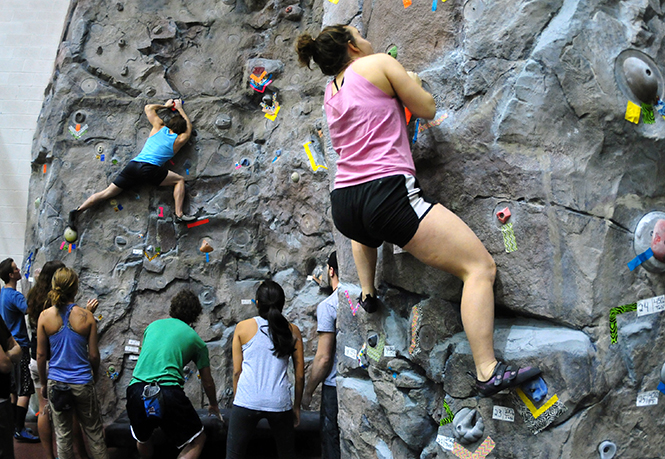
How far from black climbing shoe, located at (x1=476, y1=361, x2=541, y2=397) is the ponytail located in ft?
4.78

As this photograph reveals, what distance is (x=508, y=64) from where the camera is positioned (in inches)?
82.1

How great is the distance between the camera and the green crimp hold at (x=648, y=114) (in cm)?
200

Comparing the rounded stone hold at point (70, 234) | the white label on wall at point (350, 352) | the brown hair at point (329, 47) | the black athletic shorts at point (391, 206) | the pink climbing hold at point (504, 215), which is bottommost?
the rounded stone hold at point (70, 234)

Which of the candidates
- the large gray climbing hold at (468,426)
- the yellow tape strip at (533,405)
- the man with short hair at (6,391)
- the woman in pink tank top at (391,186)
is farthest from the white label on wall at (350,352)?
the man with short hair at (6,391)

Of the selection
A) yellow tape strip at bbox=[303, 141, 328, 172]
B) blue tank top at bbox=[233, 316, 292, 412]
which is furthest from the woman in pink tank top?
yellow tape strip at bbox=[303, 141, 328, 172]

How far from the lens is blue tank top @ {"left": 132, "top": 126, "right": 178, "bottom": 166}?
4.82m

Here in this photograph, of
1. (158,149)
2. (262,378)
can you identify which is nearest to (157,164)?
(158,149)

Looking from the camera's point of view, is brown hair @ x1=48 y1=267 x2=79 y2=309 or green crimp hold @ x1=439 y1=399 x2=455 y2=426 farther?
brown hair @ x1=48 y1=267 x2=79 y2=309

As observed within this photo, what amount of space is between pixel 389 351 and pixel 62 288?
2176 mm

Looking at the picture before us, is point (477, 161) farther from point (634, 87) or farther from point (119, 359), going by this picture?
point (119, 359)

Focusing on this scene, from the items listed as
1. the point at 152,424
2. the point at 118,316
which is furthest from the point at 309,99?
the point at 152,424

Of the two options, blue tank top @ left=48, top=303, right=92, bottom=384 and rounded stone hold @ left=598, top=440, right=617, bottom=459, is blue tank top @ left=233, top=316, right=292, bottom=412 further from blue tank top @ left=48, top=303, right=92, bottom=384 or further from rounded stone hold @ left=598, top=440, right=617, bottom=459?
rounded stone hold @ left=598, top=440, right=617, bottom=459

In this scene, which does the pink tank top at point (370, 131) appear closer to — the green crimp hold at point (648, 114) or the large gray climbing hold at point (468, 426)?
the green crimp hold at point (648, 114)

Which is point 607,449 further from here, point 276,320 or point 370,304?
point 276,320
